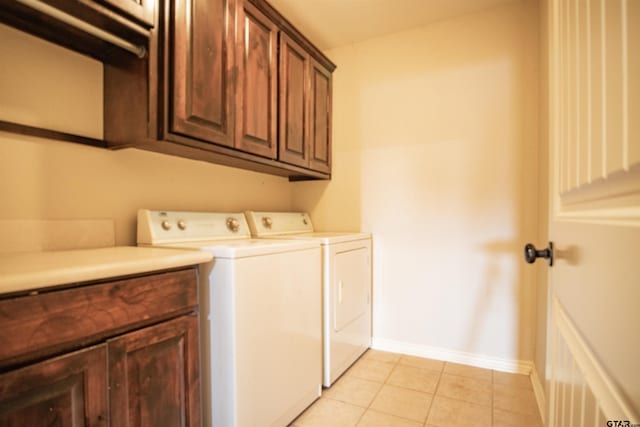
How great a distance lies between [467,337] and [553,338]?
4.86ft

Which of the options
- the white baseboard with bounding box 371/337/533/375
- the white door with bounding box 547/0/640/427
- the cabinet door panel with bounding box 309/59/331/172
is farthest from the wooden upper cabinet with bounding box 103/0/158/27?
the white baseboard with bounding box 371/337/533/375

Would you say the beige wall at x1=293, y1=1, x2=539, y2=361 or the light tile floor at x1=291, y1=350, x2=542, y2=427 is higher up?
the beige wall at x1=293, y1=1, x2=539, y2=361

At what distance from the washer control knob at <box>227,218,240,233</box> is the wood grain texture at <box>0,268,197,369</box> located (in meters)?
0.82

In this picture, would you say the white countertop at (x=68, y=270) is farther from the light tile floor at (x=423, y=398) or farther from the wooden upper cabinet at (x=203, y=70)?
the light tile floor at (x=423, y=398)

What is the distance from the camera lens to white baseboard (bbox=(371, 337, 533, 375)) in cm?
197

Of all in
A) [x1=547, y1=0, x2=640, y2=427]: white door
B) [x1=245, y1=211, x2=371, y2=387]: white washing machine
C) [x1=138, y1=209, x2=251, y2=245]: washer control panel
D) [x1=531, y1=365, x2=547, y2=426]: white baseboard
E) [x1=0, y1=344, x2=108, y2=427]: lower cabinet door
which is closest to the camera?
[x1=547, y1=0, x2=640, y2=427]: white door

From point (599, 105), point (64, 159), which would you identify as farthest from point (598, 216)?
point (64, 159)

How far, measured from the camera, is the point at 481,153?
2055 mm

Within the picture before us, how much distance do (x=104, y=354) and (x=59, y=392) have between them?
112 mm

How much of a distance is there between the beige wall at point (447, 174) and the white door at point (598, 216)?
141 cm

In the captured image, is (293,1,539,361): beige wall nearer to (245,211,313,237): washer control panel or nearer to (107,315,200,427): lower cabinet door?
(245,211,313,237): washer control panel

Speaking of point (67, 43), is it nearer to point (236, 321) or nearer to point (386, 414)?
point (236, 321)

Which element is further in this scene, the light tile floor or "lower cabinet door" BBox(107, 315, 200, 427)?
the light tile floor

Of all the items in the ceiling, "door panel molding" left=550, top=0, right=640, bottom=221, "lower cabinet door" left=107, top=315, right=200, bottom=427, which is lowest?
"lower cabinet door" left=107, top=315, right=200, bottom=427
